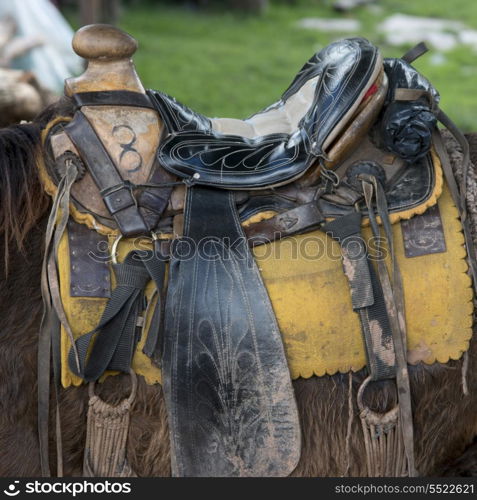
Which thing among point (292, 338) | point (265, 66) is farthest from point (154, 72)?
point (292, 338)

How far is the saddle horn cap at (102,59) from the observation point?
194 cm

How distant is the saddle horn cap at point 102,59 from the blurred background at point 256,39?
3.93 m

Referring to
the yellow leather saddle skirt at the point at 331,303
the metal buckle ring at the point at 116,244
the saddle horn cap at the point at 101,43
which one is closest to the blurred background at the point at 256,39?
the saddle horn cap at the point at 101,43

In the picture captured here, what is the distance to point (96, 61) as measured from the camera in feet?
6.41

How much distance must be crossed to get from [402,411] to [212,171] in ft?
2.59

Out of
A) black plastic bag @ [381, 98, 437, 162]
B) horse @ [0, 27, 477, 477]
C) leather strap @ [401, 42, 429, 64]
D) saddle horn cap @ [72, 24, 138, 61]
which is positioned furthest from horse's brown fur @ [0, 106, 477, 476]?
leather strap @ [401, 42, 429, 64]

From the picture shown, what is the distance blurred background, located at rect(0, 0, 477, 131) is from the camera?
24.9ft

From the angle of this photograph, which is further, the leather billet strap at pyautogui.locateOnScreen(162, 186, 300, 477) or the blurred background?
the blurred background

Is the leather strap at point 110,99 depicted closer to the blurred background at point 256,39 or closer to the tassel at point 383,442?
the tassel at point 383,442

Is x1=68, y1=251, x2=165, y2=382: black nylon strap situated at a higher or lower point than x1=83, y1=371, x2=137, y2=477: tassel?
higher

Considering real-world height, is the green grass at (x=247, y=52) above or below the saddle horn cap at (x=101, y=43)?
above

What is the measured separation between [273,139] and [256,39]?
29.3ft

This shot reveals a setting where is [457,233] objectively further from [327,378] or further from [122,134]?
[122,134]

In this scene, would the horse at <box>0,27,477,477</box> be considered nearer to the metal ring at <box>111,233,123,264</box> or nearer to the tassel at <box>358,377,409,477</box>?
the tassel at <box>358,377,409,477</box>
